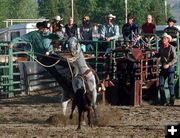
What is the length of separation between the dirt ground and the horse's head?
1176 mm

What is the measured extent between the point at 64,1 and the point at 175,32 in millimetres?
43772

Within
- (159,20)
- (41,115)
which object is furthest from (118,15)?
(41,115)

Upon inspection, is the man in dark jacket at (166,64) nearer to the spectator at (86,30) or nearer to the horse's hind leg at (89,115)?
the spectator at (86,30)

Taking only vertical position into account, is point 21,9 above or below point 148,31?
below

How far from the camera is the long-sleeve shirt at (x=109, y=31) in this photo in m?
16.1

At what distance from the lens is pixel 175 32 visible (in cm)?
1566

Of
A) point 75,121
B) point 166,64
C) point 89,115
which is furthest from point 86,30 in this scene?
point 89,115

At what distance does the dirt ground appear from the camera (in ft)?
31.7

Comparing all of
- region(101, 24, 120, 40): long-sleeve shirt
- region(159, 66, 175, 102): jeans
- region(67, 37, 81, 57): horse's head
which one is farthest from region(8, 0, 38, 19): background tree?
region(67, 37, 81, 57): horse's head

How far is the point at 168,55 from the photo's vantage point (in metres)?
14.3

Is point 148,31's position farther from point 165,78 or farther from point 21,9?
point 21,9

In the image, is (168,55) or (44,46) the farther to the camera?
(168,55)

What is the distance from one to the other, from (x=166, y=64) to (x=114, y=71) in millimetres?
1269

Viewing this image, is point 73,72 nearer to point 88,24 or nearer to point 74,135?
point 74,135
